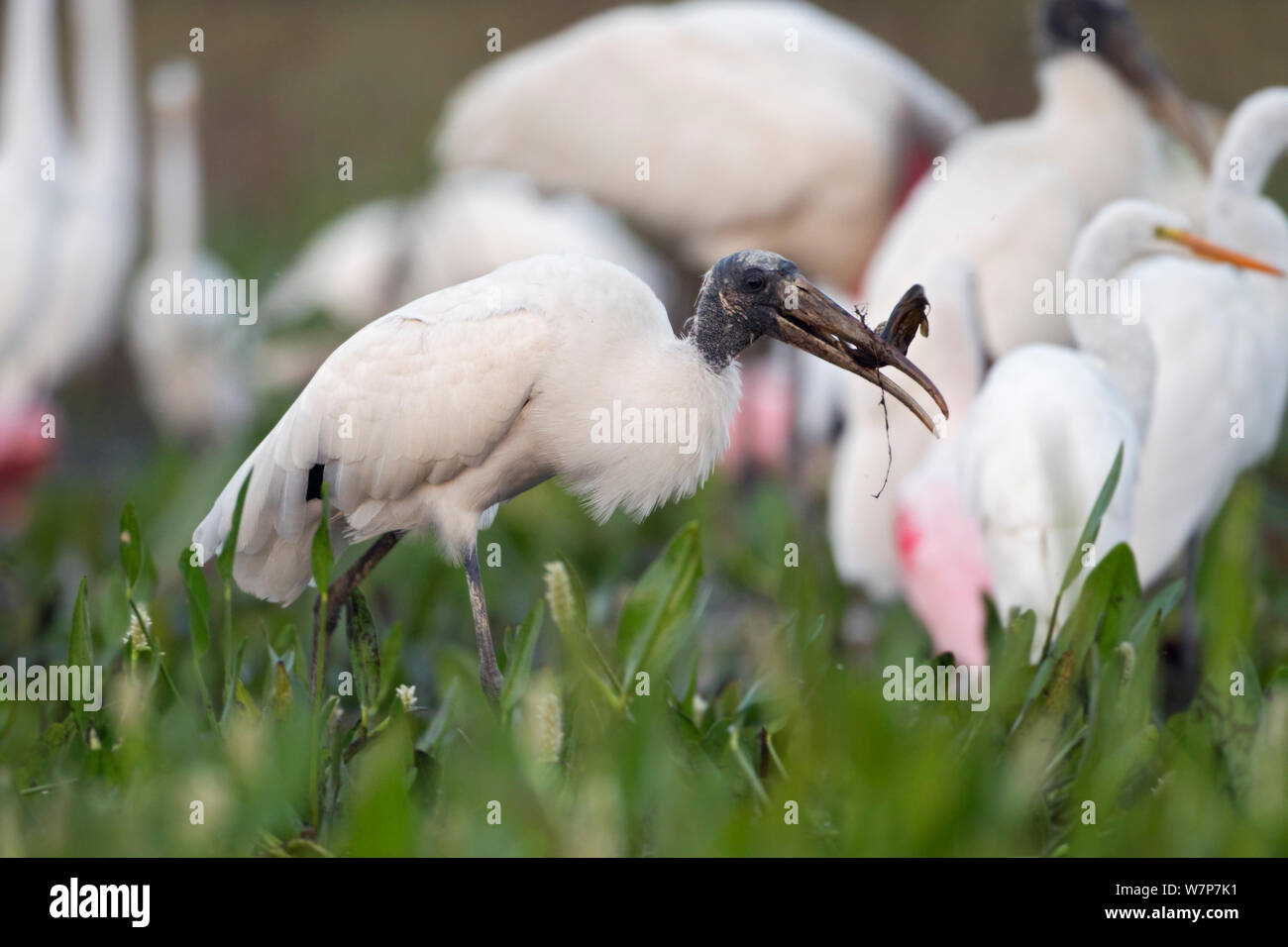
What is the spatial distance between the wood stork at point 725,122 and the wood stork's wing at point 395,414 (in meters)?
3.13

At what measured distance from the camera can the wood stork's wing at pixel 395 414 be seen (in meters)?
2.48

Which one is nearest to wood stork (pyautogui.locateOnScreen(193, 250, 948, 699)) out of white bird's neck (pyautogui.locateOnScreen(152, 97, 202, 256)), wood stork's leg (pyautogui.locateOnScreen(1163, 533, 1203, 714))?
wood stork's leg (pyautogui.locateOnScreen(1163, 533, 1203, 714))

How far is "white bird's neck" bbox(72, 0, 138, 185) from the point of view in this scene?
213 inches

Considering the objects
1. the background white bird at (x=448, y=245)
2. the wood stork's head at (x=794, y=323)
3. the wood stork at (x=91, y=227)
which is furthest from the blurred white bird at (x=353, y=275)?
the wood stork's head at (x=794, y=323)

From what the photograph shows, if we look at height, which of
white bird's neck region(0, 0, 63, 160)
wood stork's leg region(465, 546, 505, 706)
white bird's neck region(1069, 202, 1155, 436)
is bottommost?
wood stork's leg region(465, 546, 505, 706)

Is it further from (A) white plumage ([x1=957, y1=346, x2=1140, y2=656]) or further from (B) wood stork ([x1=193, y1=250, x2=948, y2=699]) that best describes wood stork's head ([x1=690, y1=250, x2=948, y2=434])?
(A) white plumage ([x1=957, y1=346, x2=1140, y2=656])

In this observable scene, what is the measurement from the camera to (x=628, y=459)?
2520 mm

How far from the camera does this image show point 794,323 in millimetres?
2453

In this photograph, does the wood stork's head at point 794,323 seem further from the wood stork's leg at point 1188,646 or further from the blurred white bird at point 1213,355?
the wood stork's leg at point 1188,646

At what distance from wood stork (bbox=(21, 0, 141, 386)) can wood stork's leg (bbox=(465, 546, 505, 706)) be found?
290 centimetres

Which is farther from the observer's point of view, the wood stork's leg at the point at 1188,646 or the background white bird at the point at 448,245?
the background white bird at the point at 448,245

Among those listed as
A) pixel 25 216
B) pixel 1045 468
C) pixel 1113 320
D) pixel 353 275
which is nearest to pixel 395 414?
pixel 1045 468

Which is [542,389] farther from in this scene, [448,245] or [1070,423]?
[448,245]
